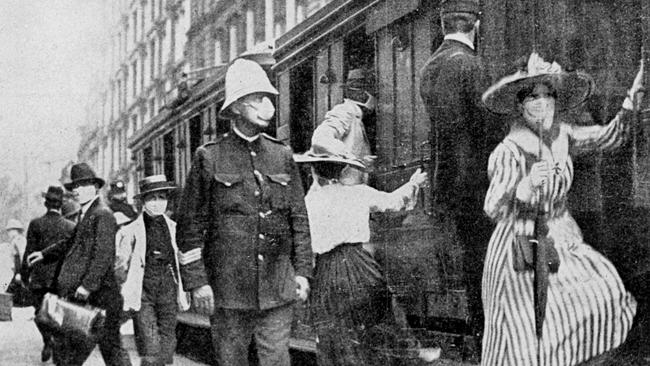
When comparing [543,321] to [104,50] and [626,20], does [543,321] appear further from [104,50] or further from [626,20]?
[104,50]

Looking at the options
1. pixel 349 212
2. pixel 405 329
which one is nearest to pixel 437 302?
pixel 405 329

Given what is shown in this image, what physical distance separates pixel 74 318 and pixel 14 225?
2.26m

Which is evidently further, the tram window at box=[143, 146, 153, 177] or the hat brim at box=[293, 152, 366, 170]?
the tram window at box=[143, 146, 153, 177]

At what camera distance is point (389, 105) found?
198 inches

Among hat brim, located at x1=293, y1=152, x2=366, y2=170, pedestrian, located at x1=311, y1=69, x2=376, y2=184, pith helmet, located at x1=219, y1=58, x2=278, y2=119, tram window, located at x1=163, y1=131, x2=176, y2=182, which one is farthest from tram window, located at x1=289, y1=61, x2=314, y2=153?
tram window, located at x1=163, y1=131, x2=176, y2=182

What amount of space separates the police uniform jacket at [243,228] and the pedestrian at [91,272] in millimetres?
1327


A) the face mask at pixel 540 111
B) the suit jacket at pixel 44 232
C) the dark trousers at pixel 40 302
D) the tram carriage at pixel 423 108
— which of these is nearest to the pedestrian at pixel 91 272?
the dark trousers at pixel 40 302

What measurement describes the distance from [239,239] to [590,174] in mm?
1548

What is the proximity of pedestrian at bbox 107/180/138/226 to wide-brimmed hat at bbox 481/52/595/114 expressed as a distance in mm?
3394

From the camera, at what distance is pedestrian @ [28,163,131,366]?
5234 mm

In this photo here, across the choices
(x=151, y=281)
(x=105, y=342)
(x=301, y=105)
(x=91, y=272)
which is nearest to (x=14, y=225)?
(x=151, y=281)

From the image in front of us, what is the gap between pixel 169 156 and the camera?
8234 millimetres

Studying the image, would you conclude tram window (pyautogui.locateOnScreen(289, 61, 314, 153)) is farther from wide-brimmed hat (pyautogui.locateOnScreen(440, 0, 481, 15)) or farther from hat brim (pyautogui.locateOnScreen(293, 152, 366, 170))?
wide-brimmed hat (pyautogui.locateOnScreen(440, 0, 481, 15))

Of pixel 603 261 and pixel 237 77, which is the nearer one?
pixel 603 261
